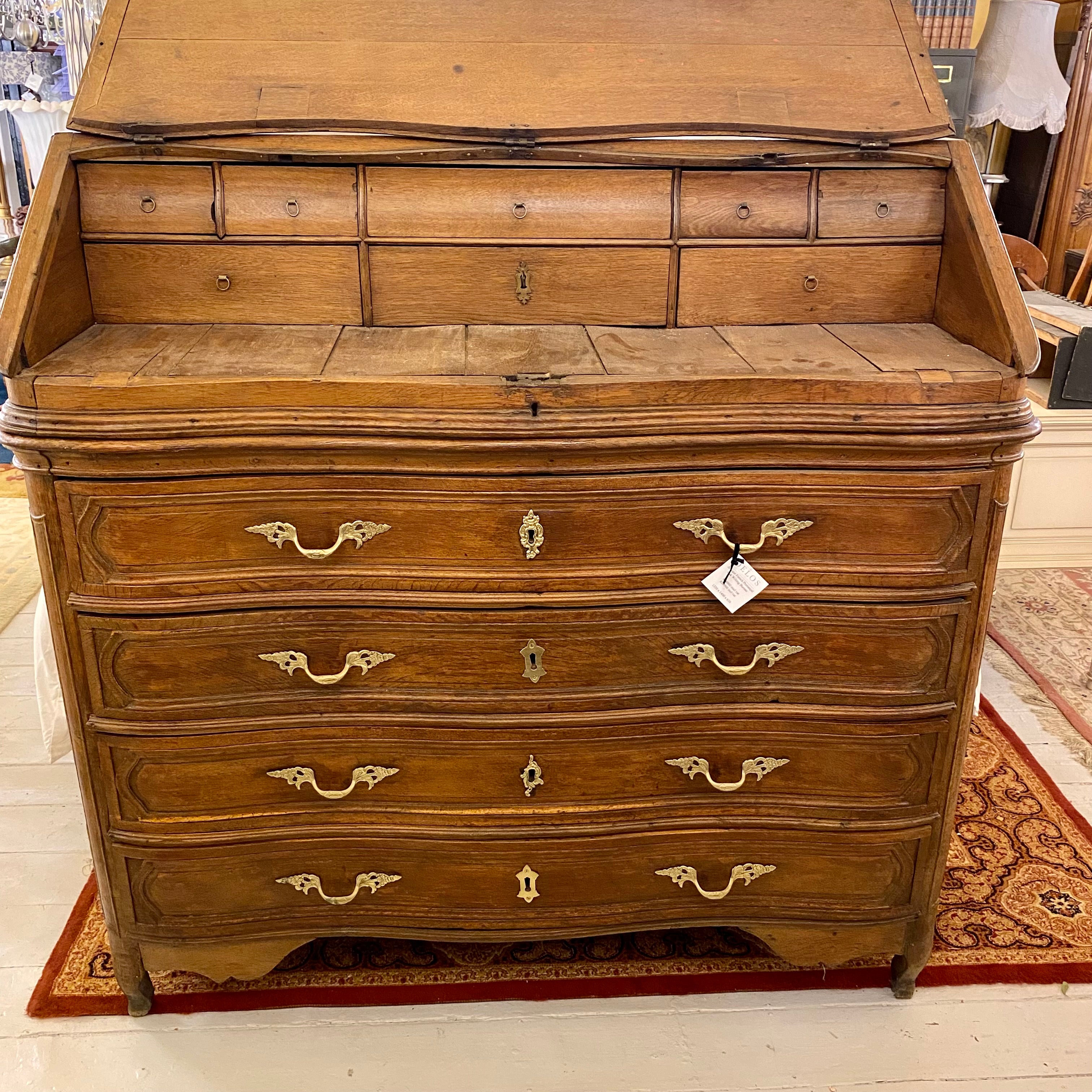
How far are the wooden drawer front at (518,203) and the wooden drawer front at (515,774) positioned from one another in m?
0.83

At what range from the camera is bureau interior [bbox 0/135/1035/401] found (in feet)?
5.55

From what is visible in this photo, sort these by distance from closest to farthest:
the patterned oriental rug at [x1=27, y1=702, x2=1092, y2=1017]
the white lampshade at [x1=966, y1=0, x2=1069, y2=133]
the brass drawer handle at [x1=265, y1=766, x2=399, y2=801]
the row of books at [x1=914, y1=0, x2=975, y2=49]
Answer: the brass drawer handle at [x1=265, y1=766, x2=399, y2=801] → the patterned oriental rug at [x1=27, y1=702, x2=1092, y2=1017] → the row of books at [x1=914, y1=0, x2=975, y2=49] → the white lampshade at [x1=966, y1=0, x2=1069, y2=133]

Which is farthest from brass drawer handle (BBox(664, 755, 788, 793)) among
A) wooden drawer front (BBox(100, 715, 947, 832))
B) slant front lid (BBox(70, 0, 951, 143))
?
slant front lid (BBox(70, 0, 951, 143))

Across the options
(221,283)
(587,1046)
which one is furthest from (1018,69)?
(587,1046)

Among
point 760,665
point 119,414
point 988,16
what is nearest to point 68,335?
point 119,414

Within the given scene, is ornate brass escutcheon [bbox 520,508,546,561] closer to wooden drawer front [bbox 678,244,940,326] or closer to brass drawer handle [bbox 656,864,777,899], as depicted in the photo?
wooden drawer front [bbox 678,244,940,326]

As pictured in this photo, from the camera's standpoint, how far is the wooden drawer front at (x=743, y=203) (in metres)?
1.76

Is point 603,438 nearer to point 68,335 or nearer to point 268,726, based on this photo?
point 268,726

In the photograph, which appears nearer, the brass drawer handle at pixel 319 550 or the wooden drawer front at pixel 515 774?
the brass drawer handle at pixel 319 550

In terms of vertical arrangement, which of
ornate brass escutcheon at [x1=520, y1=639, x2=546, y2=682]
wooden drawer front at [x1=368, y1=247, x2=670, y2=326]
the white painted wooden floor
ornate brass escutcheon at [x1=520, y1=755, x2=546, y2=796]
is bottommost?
the white painted wooden floor

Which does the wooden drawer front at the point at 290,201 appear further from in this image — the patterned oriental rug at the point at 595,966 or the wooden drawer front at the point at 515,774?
the patterned oriental rug at the point at 595,966

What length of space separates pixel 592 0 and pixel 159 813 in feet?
5.15

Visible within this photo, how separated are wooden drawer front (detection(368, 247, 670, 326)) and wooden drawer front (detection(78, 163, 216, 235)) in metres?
0.29

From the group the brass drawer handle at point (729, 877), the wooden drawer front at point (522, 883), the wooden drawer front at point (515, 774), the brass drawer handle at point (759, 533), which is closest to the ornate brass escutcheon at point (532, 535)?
the brass drawer handle at point (759, 533)
